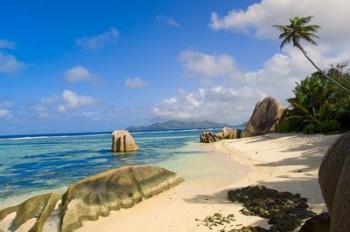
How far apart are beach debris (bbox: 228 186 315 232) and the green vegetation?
26922 mm

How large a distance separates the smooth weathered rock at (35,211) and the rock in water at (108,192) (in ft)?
1.95

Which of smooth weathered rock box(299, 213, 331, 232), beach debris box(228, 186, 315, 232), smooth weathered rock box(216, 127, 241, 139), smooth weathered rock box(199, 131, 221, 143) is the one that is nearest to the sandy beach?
beach debris box(228, 186, 315, 232)

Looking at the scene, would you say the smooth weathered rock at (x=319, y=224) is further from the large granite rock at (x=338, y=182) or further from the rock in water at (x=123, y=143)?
the rock in water at (x=123, y=143)

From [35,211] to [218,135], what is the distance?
149ft

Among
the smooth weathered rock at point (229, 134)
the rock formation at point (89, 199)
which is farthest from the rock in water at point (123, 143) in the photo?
the rock formation at point (89, 199)

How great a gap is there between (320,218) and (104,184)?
9307 mm

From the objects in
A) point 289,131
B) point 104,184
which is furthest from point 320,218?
point 289,131

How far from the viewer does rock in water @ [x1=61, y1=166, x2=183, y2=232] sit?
12.7m

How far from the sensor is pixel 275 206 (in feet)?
39.8

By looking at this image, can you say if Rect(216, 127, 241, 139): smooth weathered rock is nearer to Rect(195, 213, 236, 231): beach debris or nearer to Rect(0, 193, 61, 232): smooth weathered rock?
Rect(0, 193, 61, 232): smooth weathered rock

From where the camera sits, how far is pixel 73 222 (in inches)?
482

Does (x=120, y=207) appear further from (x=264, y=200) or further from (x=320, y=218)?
(x=320, y=218)

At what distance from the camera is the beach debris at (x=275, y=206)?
1040 centimetres

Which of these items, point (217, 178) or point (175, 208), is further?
point (217, 178)
